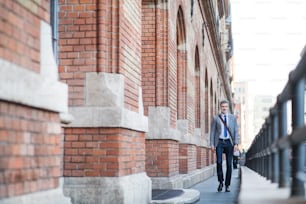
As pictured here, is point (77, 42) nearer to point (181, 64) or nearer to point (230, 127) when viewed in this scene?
point (230, 127)

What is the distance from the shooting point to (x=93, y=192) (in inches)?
267

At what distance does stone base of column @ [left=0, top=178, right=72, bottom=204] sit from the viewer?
4.11 meters

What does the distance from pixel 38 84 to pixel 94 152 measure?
2519 mm

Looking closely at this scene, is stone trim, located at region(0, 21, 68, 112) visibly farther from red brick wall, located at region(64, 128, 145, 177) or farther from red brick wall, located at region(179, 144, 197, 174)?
red brick wall, located at region(179, 144, 197, 174)

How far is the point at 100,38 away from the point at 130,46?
80cm

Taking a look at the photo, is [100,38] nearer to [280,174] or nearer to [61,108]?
[61,108]

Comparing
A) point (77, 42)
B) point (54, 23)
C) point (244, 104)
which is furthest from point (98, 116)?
point (244, 104)

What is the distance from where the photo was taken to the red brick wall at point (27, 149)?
407 cm

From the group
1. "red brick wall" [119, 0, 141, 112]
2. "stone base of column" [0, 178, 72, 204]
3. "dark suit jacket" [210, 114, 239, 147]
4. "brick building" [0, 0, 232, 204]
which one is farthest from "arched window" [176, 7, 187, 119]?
"stone base of column" [0, 178, 72, 204]

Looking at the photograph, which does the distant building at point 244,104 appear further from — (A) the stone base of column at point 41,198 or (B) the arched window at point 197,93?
(A) the stone base of column at point 41,198

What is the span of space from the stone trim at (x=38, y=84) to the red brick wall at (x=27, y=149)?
0.07 meters

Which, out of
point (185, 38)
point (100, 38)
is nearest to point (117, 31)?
point (100, 38)

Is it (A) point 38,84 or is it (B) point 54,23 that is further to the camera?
(B) point 54,23

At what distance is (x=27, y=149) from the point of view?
4.44 m
